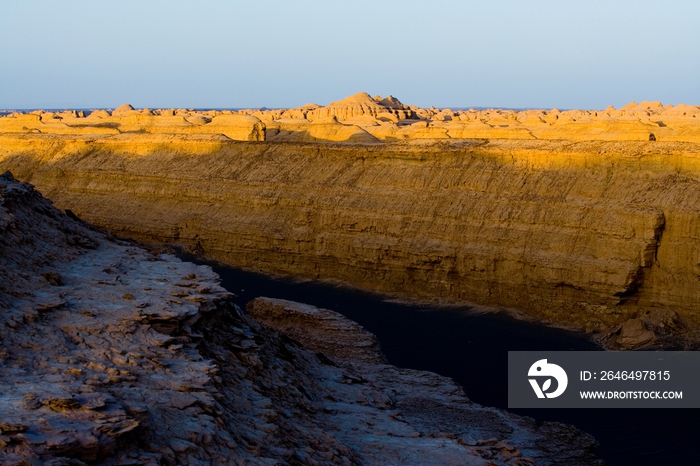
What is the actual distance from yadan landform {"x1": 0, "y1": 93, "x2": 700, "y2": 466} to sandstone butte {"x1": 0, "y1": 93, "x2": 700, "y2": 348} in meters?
0.06

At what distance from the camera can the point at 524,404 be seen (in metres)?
14.4

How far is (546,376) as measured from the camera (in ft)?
50.9

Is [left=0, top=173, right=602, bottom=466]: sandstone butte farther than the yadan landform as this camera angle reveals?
No

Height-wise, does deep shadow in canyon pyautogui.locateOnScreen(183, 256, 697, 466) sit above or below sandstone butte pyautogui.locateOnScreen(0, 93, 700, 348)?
below

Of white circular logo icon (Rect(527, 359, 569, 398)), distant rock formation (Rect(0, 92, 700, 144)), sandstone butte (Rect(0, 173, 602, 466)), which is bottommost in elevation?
white circular logo icon (Rect(527, 359, 569, 398))

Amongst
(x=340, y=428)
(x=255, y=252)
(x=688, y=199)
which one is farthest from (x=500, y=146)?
(x=340, y=428)

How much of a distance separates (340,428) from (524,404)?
14.9ft

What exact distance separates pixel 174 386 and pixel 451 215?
14596 mm

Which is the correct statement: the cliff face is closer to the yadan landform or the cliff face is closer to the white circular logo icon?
the yadan landform

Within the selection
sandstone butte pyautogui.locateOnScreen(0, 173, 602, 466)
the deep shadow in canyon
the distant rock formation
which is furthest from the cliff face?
sandstone butte pyautogui.locateOnScreen(0, 173, 602, 466)

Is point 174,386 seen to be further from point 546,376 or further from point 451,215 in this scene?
point 451,215

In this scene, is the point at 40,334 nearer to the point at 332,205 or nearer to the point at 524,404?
the point at 524,404

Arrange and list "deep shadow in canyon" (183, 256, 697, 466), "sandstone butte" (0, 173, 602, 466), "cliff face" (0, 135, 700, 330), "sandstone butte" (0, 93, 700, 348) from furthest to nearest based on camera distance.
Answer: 1. "cliff face" (0, 135, 700, 330)
2. "sandstone butte" (0, 93, 700, 348)
3. "deep shadow in canyon" (183, 256, 697, 466)
4. "sandstone butte" (0, 173, 602, 466)

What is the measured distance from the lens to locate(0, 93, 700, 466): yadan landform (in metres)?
9.12
